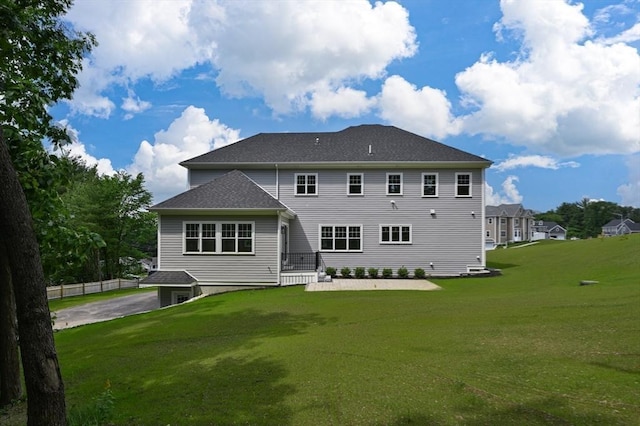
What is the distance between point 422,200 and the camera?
2145 centimetres

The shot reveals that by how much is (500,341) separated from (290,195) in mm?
15911

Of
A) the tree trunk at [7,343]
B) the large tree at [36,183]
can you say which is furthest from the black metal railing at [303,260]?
the tree trunk at [7,343]

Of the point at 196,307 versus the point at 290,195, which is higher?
the point at 290,195

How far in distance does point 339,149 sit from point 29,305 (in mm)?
20143

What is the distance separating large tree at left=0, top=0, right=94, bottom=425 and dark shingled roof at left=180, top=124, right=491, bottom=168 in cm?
1340

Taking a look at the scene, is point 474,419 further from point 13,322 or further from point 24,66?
point 24,66

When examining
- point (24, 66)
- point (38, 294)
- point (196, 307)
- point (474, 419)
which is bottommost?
point (196, 307)

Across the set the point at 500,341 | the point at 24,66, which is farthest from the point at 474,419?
the point at 24,66

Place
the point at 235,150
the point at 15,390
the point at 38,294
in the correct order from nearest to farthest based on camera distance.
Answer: the point at 38,294, the point at 15,390, the point at 235,150

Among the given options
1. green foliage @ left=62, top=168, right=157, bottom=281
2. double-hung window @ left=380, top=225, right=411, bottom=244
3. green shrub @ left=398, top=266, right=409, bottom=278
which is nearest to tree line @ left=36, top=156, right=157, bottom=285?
green foliage @ left=62, top=168, right=157, bottom=281

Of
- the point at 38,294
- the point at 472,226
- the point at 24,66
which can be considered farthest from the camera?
the point at 472,226

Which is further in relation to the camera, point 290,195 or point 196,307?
point 290,195

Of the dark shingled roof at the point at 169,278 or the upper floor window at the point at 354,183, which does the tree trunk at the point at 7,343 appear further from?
the upper floor window at the point at 354,183

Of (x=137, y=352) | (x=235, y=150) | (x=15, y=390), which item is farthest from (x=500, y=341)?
(x=235, y=150)
